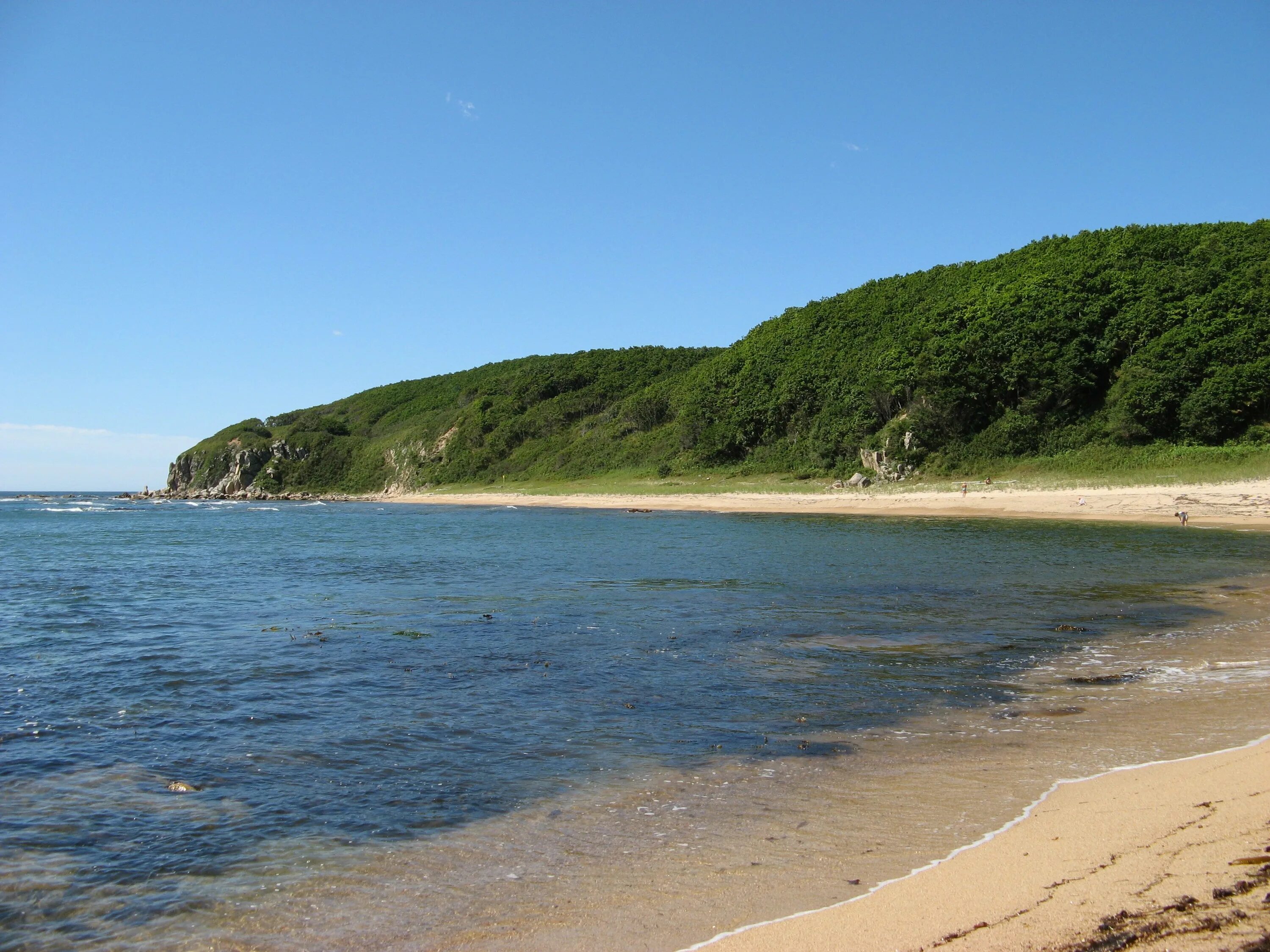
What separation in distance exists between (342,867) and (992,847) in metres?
4.23

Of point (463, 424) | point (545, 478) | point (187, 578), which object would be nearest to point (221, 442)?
point (463, 424)

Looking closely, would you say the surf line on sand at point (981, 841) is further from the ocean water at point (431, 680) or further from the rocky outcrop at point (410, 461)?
the rocky outcrop at point (410, 461)

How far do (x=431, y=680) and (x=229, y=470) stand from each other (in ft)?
453

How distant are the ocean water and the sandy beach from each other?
1112cm

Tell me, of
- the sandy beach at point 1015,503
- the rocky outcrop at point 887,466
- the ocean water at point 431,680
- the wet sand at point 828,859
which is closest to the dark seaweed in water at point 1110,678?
the ocean water at point 431,680

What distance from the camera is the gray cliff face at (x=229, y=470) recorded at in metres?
129

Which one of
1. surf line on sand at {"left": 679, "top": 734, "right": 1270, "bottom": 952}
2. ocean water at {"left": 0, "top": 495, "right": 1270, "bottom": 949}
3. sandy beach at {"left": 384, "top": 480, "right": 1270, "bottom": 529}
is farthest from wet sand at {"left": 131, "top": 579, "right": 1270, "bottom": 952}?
sandy beach at {"left": 384, "top": 480, "right": 1270, "bottom": 529}

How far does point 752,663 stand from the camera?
10914 mm

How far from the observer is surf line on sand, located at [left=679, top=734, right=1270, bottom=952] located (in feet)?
13.9

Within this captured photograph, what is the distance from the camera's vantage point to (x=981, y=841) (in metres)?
5.21

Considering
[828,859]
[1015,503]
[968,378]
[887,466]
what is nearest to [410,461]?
[887,466]

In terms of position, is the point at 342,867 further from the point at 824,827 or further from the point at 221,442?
the point at 221,442

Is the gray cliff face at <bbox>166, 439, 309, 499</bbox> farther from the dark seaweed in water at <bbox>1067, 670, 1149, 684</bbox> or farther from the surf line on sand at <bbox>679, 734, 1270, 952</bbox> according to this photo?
the surf line on sand at <bbox>679, 734, 1270, 952</bbox>

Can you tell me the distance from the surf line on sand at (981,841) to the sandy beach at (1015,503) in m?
30.4
